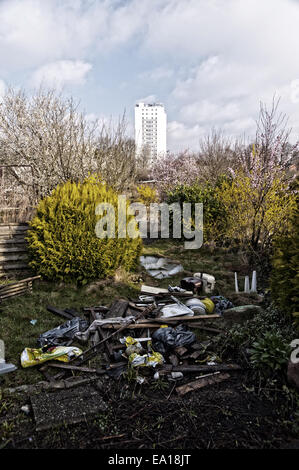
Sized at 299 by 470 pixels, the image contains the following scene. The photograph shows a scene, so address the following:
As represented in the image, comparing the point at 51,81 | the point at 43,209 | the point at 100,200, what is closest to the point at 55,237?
the point at 43,209

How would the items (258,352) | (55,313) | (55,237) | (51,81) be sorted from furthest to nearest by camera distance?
(51,81) → (55,237) → (55,313) → (258,352)

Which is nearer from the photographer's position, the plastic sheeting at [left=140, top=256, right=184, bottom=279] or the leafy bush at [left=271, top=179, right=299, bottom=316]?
the leafy bush at [left=271, top=179, right=299, bottom=316]

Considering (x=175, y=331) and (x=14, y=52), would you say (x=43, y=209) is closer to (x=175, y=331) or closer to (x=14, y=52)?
(x=14, y=52)

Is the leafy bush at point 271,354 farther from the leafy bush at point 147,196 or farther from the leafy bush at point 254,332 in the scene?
the leafy bush at point 147,196

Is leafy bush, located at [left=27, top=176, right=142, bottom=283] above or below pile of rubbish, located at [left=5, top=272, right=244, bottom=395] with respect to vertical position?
above

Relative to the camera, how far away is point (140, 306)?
16.4 feet

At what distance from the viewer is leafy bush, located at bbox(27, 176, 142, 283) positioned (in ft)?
19.4

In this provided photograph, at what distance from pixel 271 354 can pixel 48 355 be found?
2.47 metres

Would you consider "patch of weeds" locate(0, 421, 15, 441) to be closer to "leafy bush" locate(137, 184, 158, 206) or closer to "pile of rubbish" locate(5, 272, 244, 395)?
"pile of rubbish" locate(5, 272, 244, 395)

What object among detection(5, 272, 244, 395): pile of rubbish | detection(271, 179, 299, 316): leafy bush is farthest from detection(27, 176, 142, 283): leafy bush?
detection(271, 179, 299, 316): leafy bush

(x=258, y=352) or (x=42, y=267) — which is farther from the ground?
(x=42, y=267)

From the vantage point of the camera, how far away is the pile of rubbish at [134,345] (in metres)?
3.29

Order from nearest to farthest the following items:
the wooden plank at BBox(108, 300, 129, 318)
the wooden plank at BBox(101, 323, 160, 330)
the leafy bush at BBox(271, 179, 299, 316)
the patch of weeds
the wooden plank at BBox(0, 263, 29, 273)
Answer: the patch of weeds
the leafy bush at BBox(271, 179, 299, 316)
the wooden plank at BBox(101, 323, 160, 330)
the wooden plank at BBox(108, 300, 129, 318)
the wooden plank at BBox(0, 263, 29, 273)

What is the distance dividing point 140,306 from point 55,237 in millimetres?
2264
